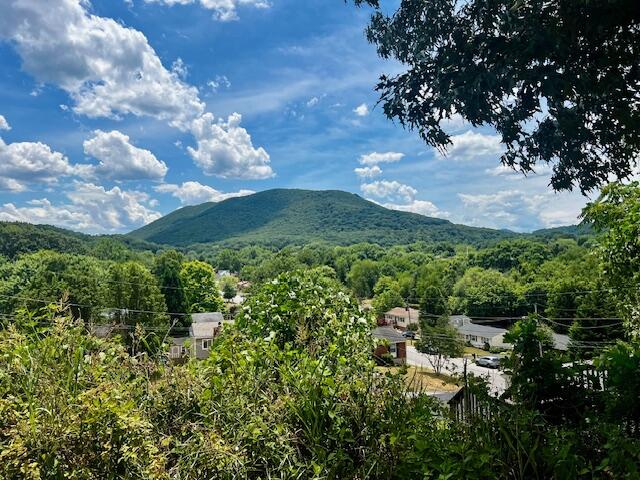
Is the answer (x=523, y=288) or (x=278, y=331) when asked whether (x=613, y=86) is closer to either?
(x=278, y=331)

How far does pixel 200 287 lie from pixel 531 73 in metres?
47.9

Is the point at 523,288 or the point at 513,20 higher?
the point at 513,20

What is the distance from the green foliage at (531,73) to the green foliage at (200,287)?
1798 inches

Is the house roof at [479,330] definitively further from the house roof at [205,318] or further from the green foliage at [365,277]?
the green foliage at [365,277]

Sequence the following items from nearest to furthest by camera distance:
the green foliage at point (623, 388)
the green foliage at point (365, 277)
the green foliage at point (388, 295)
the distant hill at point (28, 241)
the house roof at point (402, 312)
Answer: the green foliage at point (623, 388)
the house roof at point (402, 312)
the green foliage at point (388, 295)
the distant hill at point (28, 241)
the green foliage at point (365, 277)

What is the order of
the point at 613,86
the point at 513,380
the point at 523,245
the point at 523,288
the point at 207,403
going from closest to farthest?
the point at 207,403
the point at 513,380
the point at 613,86
the point at 523,288
the point at 523,245

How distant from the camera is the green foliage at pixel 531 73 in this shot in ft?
8.43

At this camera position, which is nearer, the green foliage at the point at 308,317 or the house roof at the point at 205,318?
the green foliage at the point at 308,317

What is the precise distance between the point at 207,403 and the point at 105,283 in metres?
32.5

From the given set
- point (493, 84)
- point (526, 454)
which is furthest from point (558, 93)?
point (526, 454)

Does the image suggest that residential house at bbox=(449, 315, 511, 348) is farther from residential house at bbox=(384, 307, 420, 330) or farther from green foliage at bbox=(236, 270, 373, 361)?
green foliage at bbox=(236, 270, 373, 361)

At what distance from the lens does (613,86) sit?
8.76 ft

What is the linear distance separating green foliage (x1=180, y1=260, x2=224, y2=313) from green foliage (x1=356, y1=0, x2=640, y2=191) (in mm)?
45681

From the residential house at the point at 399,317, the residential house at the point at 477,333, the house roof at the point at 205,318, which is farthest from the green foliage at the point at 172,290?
the residential house at the point at 477,333
